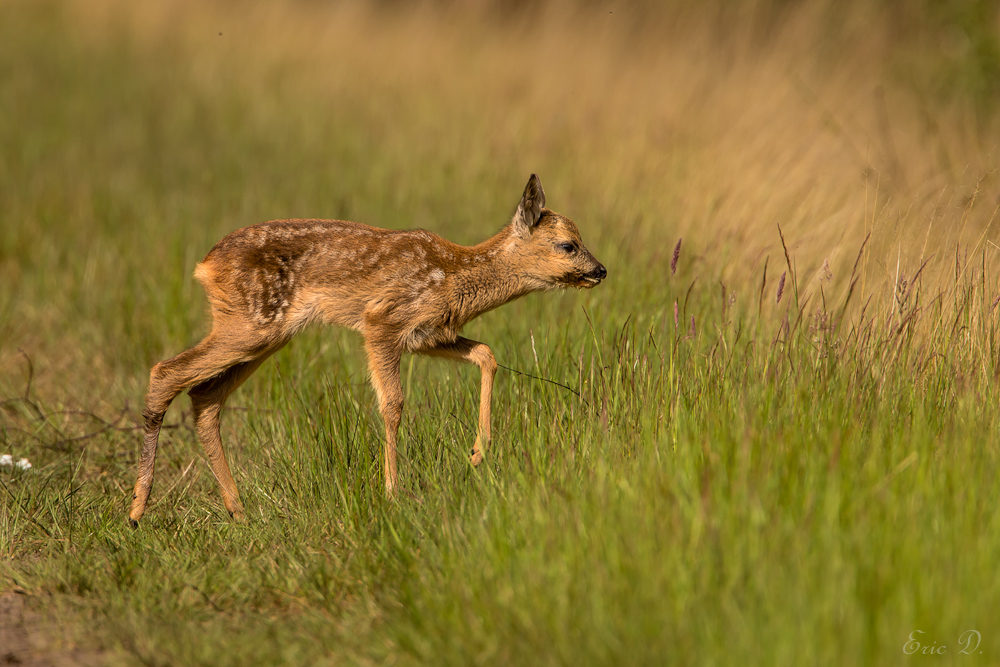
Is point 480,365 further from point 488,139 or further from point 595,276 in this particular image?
point 488,139

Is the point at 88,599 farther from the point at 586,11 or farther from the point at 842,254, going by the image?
the point at 586,11

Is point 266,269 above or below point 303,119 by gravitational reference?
below

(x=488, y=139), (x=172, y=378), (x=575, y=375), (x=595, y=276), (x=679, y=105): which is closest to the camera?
(x=172, y=378)

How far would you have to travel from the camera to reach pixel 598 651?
3.25 metres

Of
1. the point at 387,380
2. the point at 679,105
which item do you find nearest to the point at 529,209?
the point at 387,380

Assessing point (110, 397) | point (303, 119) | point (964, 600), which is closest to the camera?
point (964, 600)

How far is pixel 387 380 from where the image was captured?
4.88m

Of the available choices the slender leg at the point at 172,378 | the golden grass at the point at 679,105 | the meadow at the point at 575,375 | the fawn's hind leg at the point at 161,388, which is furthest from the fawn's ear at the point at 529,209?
the fawn's hind leg at the point at 161,388

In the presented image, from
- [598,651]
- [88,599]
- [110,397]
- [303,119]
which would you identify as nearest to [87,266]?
[110,397]

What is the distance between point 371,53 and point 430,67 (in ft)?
3.83

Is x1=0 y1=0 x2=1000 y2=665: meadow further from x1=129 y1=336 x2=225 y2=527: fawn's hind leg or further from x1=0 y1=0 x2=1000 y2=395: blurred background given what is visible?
x1=129 y1=336 x2=225 y2=527: fawn's hind leg

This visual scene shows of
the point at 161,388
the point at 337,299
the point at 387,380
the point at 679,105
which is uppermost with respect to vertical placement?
the point at 679,105

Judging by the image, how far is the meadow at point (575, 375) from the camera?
3.46 metres

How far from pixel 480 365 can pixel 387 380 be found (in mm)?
470
